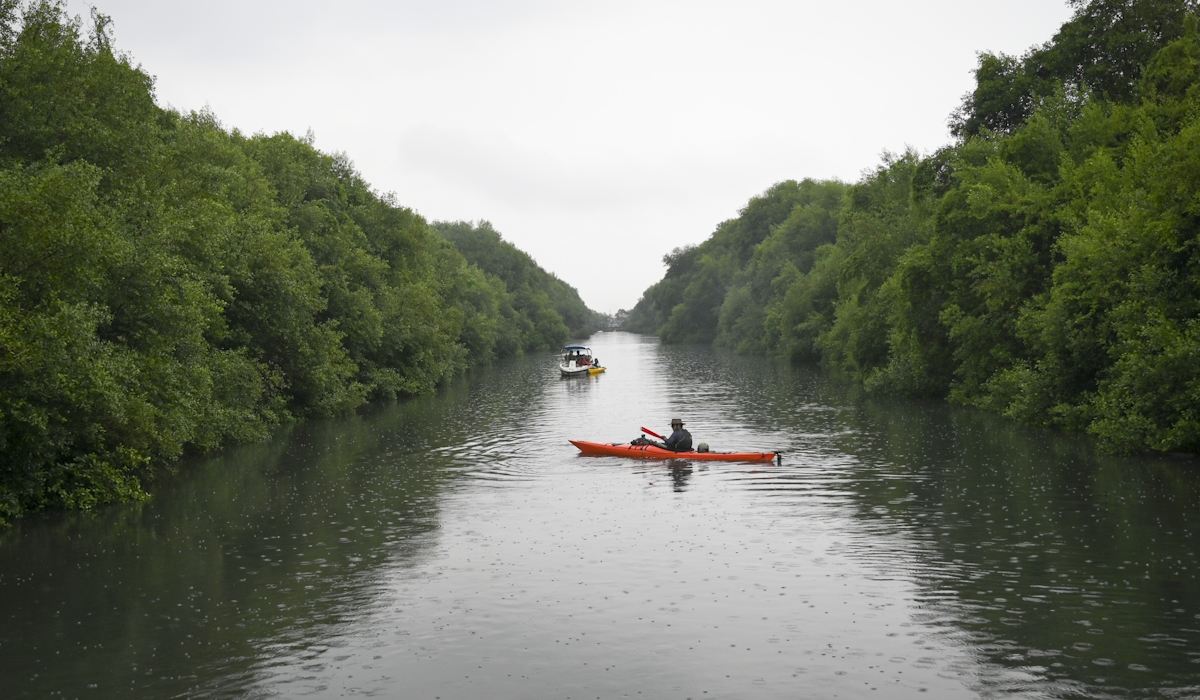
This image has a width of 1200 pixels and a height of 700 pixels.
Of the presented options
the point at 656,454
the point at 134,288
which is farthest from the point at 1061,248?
the point at 134,288

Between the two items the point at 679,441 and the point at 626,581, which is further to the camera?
the point at 679,441

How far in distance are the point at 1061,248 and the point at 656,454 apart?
55.5 feet

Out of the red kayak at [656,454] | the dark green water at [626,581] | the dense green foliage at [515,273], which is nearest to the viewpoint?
the dark green water at [626,581]

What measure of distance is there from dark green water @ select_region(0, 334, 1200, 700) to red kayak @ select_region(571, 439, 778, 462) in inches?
17.1

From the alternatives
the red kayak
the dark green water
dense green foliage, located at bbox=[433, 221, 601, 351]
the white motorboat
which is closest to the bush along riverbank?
the dark green water

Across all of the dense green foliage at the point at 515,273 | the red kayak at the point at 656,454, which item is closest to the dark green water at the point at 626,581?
the red kayak at the point at 656,454

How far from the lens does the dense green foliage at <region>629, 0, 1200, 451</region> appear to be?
27016 millimetres

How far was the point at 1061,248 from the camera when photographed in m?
34.8

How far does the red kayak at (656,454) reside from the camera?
94.1ft

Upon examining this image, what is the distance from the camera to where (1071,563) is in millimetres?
16656

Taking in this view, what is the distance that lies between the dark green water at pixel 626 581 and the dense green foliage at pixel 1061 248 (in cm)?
325

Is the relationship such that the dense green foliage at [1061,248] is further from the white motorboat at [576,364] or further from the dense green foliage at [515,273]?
the dense green foliage at [515,273]

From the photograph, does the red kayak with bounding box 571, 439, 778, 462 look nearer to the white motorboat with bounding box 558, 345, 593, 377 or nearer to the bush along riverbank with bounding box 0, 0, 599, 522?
the bush along riverbank with bounding box 0, 0, 599, 522

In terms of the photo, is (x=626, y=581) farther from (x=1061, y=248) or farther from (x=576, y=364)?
(x=576, y=364)
